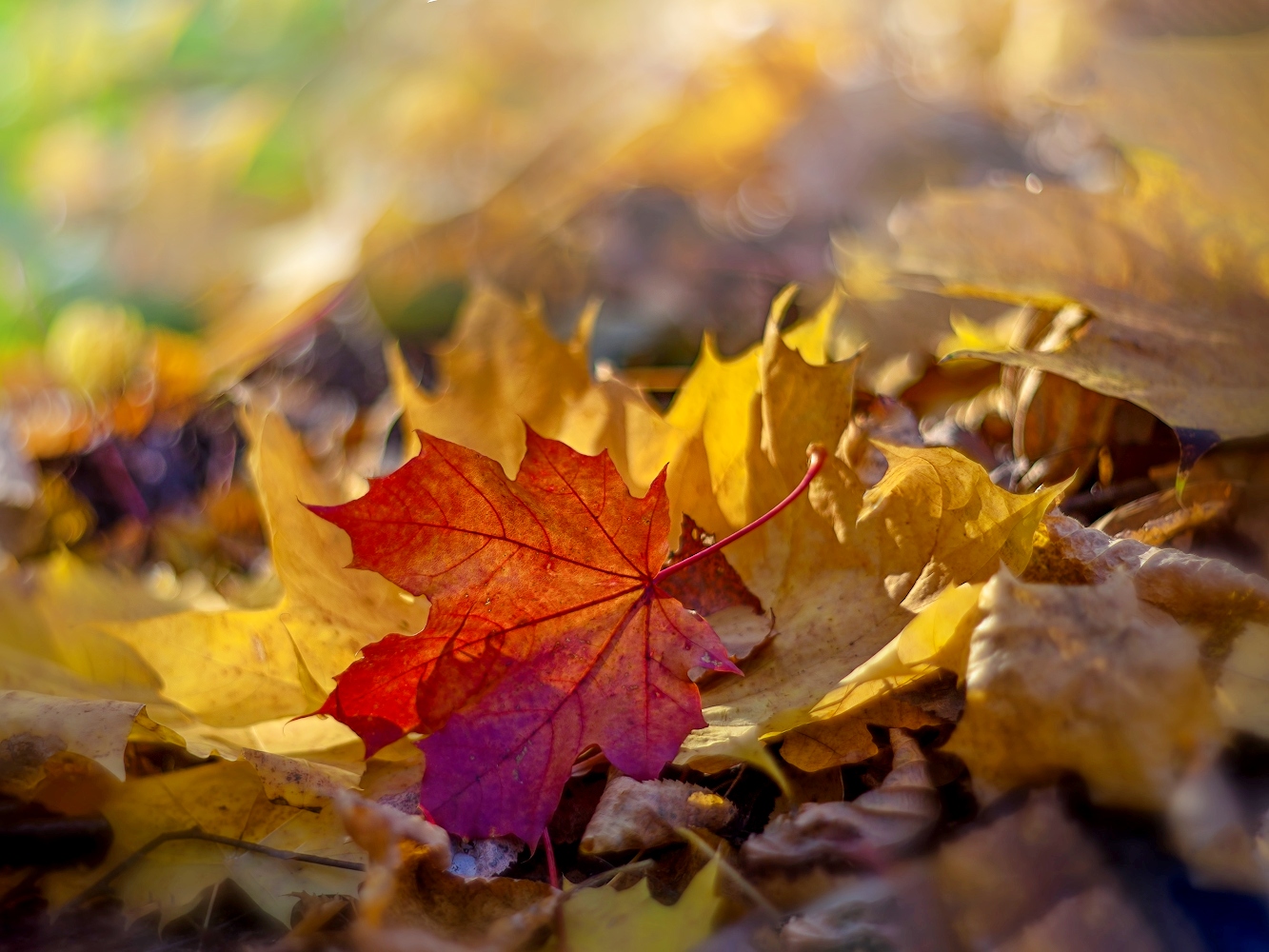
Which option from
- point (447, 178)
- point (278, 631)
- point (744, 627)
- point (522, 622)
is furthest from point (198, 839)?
point (447, 178)

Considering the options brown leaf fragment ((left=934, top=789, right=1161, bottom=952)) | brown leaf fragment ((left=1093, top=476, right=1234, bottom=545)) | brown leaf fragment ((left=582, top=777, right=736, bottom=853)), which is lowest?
brown leaf fragment ((left=582, top=777, right=736, bottom=853))

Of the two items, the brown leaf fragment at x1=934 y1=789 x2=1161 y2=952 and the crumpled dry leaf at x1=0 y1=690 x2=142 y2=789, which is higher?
the crumpled dry leaf at x1=0 y1=690 x2=142 y2=789

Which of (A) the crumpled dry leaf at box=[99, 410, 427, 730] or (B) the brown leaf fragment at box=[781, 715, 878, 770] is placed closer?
(B) the brown leaf fragment at box=[781, 715, 878, 770]

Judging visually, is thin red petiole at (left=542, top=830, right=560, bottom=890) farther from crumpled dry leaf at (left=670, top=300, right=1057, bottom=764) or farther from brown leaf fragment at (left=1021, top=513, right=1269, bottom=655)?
brown leaf fragment at (left=1021, top=513, right=1269, bottom=655)

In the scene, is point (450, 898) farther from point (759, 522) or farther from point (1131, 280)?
point (1131, 280)

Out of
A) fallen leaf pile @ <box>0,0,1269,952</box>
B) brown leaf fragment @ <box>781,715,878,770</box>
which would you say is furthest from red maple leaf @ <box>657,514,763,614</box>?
brown leaf fragment @ <box>781,715,878,770</box>

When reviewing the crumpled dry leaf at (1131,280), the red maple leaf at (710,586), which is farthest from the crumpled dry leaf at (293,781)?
the crumpled dry leaf at (1131,280)

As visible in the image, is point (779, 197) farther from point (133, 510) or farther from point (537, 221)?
point (133, 510)
